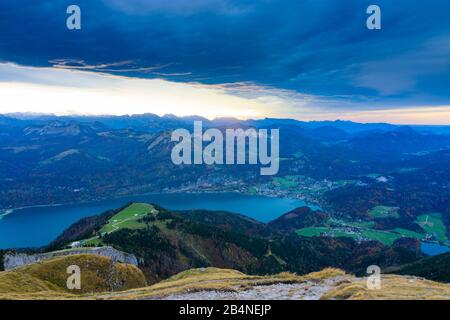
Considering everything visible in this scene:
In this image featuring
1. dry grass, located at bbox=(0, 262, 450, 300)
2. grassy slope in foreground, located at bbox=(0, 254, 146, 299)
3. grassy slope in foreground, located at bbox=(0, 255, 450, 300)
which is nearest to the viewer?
dry grass, located at bbox=(0, 262, 450, 300)

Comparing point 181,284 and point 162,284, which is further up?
point 181,284

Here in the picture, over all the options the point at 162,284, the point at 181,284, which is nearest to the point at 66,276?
the point at 162,284

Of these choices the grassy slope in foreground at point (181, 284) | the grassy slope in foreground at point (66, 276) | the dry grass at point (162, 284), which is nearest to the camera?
the dry grass at point (162, 284)

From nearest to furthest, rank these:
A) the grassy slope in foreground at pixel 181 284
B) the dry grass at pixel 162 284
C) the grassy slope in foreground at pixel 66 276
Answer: the dry grass at pixel 162 284 < the grassy slope in foreground at pixel 181 284 < the grassy slope in foreground at pixel 66 276

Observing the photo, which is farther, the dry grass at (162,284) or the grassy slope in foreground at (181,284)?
the grassy slope in foreground at (181,284)

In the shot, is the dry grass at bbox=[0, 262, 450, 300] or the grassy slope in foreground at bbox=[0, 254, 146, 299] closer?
the dry grass at bbox=[0, 262, 450, 300]

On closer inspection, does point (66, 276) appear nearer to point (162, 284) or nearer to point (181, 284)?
point (162, 284)

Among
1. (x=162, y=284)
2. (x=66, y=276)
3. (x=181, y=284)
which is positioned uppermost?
(x=181, y=284)

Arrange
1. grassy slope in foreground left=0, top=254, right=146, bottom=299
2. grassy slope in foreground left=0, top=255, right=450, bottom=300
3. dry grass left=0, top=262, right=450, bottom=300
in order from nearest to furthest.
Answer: dry grass left=0, top=262, right=450, bottom=300
grassy slope in foreground left=0, top=255, right=450, bottom=300
grassy slope in foreground left=0, top=254, right=146, bottom=299

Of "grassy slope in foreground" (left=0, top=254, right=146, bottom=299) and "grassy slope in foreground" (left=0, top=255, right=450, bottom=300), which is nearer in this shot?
"grassy slope in foreground" (left=0, top=255, right=450, bottom=300)

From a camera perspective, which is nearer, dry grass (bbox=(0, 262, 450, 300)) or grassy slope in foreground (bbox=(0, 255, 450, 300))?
dry grass (bbox=(0, 262, 450, 300))
